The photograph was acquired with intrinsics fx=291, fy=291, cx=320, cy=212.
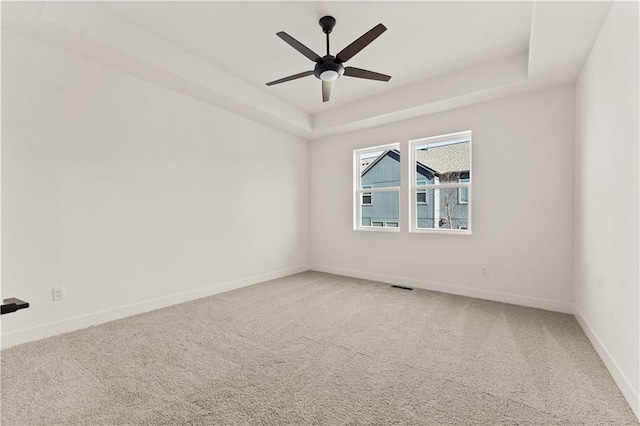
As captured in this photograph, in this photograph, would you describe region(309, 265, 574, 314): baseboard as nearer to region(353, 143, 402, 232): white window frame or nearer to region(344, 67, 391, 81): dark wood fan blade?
region(353, 143, 402, 232): white window frame

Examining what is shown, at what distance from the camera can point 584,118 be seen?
292cm

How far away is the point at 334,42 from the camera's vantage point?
9.96 ft

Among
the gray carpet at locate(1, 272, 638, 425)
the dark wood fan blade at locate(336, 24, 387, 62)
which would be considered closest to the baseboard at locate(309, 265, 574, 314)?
the gray carpet at locate(1, 272, 638, 425)

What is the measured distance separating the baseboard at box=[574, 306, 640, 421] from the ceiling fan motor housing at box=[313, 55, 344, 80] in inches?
120

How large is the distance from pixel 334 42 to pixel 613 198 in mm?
2755

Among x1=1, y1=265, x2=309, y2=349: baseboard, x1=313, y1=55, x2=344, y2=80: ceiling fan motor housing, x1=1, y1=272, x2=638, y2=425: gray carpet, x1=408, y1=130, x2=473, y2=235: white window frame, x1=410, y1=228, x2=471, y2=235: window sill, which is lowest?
x1=1, y1=272, x2=638, y2=425: gray carpet

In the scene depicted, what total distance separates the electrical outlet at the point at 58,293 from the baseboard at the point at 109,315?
21 centimetres

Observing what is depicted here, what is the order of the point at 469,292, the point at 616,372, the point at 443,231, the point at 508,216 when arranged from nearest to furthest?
the point at 616,372 < the point at 508,216 < the point at 469,292 < the point at 443,231

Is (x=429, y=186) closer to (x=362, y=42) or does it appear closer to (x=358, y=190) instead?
(x=358, y=190)

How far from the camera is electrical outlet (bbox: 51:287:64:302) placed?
8.95ft

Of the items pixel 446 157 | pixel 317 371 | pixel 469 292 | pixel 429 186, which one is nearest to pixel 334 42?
pixel 446 157

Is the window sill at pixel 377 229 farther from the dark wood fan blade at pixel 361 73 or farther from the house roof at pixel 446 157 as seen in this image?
the dark wood fan blade at pixel 361 73

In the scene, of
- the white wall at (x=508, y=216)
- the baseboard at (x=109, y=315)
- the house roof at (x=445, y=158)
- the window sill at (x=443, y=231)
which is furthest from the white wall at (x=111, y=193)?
the house roof at (x=445, y=158)

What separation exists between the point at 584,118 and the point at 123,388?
457 centimetres
